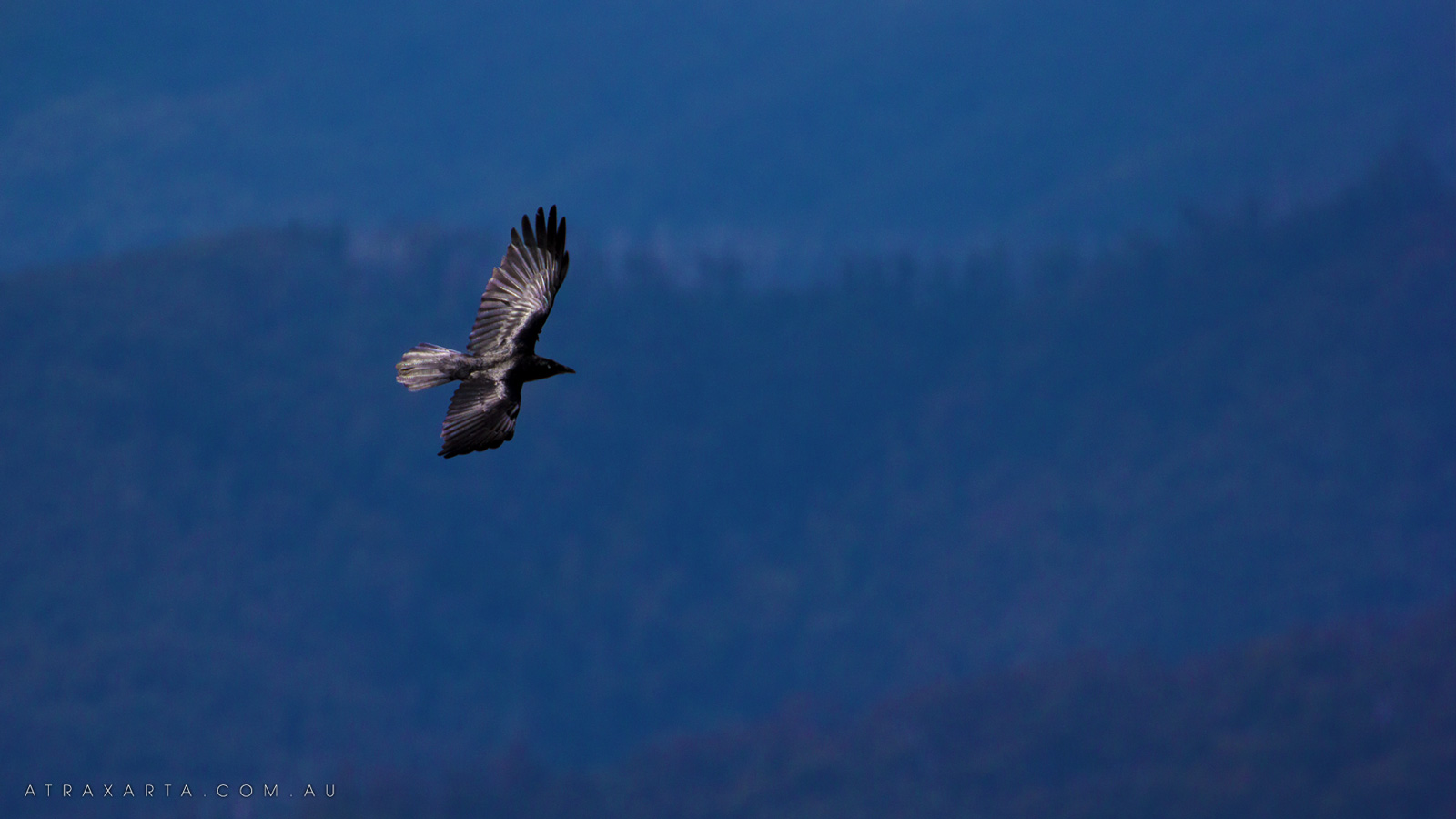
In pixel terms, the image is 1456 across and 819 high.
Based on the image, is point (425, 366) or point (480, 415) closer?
point (480, 415)

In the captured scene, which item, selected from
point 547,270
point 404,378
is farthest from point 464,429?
point 547,270

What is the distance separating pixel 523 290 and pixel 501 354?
94cm

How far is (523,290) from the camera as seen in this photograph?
24000mm

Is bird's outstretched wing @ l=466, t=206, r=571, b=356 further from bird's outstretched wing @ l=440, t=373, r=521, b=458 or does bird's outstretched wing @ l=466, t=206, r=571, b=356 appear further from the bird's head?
bird's outstretched wing @ l=440, t=373, r=521, b=458

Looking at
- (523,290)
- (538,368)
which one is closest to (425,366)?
(538,368)

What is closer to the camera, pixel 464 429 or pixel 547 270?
pixel 464 429

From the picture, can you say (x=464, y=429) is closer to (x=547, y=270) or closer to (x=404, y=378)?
(x=404, y=378)

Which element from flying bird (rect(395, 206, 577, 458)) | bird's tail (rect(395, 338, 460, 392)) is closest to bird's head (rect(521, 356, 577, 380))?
flying bird (rect(395, 206, 577, 458))

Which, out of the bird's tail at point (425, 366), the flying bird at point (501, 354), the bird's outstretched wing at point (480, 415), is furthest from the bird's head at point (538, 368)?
the bird's tail at point (425, 366)

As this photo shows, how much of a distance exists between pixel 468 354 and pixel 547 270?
4.66ft

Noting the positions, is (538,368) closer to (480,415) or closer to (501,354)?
(501,354)

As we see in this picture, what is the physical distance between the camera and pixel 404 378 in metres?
22.0

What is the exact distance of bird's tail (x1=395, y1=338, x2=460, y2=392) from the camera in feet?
73.0

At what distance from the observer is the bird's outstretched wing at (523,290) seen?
23.7m
